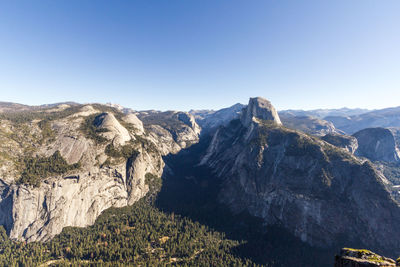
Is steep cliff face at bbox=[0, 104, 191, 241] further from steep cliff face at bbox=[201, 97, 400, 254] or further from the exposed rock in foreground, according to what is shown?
the exposed rock in foreground

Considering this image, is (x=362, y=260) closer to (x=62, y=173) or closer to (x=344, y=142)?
(x=62, y=173)

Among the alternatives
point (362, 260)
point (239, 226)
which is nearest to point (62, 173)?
point (239, 226)

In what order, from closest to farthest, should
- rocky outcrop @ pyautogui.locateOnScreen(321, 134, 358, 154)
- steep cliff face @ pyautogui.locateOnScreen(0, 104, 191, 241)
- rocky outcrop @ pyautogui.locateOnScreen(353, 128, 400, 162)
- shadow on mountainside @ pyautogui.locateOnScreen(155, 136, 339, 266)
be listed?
shadow on mountainside @ pyautogui.locateOnScreen(155, 136, 339, 266), steep cliff face @ pyautogui.locateOnScreen(0, 104, 191, 241), rocky outcrop @ pyautogui.locateOnScreen(321, 134, 358, 154), rocky outcrop @ pyautogui.locateOnScreen(353, 128, 400, 162)

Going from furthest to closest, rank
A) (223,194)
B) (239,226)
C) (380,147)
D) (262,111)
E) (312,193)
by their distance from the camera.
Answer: (262,111), (380,147), (223,194), (239,226), (312,193)

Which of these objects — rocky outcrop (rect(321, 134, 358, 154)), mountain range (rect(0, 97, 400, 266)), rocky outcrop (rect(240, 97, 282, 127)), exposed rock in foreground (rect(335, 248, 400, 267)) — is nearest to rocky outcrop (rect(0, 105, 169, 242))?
mountain range (rect(0, 97, 400, 266))

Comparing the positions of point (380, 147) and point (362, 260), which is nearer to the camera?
point (362, 260)

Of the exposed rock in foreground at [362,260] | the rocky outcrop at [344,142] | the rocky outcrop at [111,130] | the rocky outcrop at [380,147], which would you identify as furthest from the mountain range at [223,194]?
the exposed rock in foreground at [362,260]
